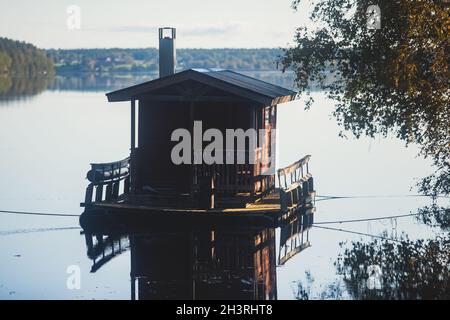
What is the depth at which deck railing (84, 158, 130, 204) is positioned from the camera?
1209 inches

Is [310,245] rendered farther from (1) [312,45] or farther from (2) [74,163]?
(2) [74,163]

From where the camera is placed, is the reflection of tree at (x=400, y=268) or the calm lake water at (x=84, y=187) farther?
the calm lake water at (x=84, y=187)

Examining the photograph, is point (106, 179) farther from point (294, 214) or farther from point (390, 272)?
point (390, 272)

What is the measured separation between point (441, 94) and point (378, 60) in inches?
86.3

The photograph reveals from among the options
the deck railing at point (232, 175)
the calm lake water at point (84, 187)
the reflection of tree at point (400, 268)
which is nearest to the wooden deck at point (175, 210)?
the deck railing at point (232, 175)

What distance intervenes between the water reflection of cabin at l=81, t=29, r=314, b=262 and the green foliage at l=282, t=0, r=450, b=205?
2097 millimetres

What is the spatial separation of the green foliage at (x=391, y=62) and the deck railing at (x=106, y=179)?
6.20 m

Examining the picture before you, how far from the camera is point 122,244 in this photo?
90.4ft

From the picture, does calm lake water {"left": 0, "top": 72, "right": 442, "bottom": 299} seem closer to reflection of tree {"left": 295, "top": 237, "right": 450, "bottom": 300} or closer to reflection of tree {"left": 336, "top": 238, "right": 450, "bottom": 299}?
reflection of tree {"left": 295, "top": 237, "right": 450, "bottom": 300}

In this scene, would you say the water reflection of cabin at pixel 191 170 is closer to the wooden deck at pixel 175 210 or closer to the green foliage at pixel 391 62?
the wooden deck at pixel 175 210

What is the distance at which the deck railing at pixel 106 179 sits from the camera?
3070cm

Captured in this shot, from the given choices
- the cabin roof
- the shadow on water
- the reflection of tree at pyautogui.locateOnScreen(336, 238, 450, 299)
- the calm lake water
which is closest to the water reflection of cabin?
the cabin roof
